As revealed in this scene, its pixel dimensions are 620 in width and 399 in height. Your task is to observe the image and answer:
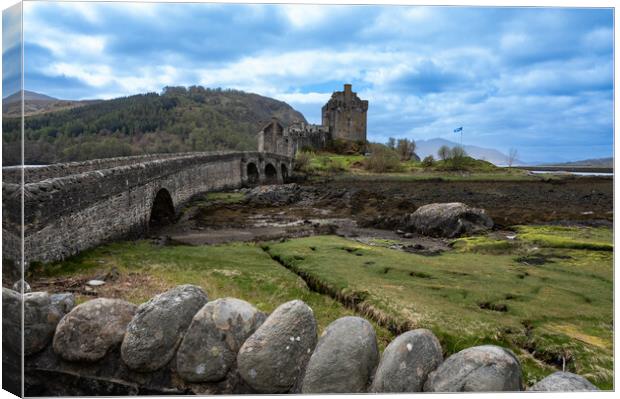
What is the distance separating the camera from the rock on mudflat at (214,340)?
4926mm

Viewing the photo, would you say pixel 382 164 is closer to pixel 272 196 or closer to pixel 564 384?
pixel 272 196

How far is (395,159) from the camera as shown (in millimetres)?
63406

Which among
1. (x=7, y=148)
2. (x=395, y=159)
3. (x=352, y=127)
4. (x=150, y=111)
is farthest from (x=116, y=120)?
(x=7, y=148)

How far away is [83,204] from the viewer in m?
10.5

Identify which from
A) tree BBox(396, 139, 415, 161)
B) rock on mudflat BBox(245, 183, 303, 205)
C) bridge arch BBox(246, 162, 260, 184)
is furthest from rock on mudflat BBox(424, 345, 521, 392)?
tree BBox(396, 139, 415, 161)

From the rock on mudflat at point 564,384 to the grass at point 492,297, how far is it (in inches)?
33.7

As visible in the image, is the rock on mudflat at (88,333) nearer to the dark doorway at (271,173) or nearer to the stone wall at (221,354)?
the stone wall at (221,354)

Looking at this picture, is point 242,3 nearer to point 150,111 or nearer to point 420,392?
point 420,392

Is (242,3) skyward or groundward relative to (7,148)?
skyward

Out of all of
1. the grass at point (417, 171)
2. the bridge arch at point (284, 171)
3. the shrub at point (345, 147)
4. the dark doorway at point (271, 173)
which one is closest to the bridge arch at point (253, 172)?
the dark doorway at point (271, 173)

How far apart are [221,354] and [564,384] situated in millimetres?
3322

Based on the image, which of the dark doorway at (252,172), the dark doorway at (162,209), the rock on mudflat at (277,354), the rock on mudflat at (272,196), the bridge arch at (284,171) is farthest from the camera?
the bridge arch at (284,171)

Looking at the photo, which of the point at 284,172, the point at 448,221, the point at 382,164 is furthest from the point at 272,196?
the point at 382,164

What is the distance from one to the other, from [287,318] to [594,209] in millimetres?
22791
